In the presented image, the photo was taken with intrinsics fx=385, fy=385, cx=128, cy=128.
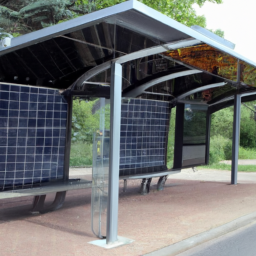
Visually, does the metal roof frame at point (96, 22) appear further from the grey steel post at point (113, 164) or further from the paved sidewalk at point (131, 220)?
the paved sidewalk at point (131, 220)

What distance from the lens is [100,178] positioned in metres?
5.77

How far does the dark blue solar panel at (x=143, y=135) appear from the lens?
9.57 meters

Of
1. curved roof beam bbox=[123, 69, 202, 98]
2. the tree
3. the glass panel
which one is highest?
the tree

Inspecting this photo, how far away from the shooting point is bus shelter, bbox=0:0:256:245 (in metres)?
5.34

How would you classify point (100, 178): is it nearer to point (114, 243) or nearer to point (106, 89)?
point (114, 243)

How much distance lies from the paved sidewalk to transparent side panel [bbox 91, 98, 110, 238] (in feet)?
0.89

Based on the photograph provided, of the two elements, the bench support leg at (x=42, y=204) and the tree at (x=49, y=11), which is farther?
the tree at (x=49, y=11)

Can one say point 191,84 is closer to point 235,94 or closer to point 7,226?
point 235,94

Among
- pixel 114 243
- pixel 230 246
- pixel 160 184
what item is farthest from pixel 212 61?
pixel 160 184

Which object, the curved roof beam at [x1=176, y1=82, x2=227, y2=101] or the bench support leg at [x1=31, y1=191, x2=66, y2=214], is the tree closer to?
the curved roof beam at [x1=176, y1=82, x2=227, y2=101]

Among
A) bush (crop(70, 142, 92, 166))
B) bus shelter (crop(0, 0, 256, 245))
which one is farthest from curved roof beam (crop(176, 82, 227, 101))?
bush (crop(70, 142, 92, 166))

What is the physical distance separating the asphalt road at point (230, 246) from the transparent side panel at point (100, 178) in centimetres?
129

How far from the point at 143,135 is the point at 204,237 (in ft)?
14.1

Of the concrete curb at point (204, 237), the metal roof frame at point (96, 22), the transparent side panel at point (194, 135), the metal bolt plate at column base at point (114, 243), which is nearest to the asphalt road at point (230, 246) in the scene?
the concrete curb at point (204, 237)
